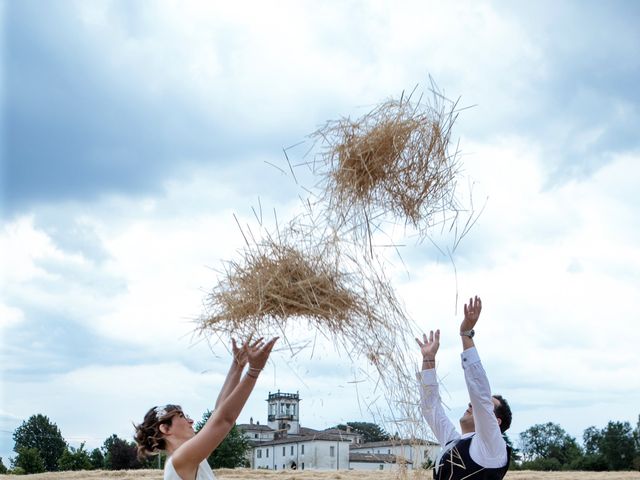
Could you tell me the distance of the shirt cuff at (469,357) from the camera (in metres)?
3.83

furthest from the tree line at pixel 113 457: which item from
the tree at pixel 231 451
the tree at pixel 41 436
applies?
the tree at pixel 41 436

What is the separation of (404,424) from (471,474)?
58 centimetres

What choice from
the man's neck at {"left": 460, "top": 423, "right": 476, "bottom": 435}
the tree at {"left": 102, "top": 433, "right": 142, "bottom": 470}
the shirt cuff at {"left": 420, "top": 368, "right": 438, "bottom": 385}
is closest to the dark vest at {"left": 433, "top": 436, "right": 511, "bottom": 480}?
the man's neck at {"left": 460, "top": 423, "right": 476, "bottom": 435}

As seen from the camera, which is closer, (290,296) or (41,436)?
(290,296)

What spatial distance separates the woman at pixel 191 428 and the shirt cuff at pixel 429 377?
1.12 meters

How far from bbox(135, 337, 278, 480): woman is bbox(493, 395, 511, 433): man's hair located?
1549mm

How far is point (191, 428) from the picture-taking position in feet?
11.9

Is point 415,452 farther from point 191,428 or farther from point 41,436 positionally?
point 41,436

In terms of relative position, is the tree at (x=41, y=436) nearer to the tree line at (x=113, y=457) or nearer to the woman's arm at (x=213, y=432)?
the tree line at (x=113, y=457)

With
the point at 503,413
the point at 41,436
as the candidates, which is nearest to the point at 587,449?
the point at 41,436

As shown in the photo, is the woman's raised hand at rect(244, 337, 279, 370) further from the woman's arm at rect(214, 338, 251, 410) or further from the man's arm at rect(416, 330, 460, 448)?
the man's arm at rect(416, 330, 460, 448)

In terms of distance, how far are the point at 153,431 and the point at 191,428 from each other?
0.60ft

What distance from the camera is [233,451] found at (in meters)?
46.2

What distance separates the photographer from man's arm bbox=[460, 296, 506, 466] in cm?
371
